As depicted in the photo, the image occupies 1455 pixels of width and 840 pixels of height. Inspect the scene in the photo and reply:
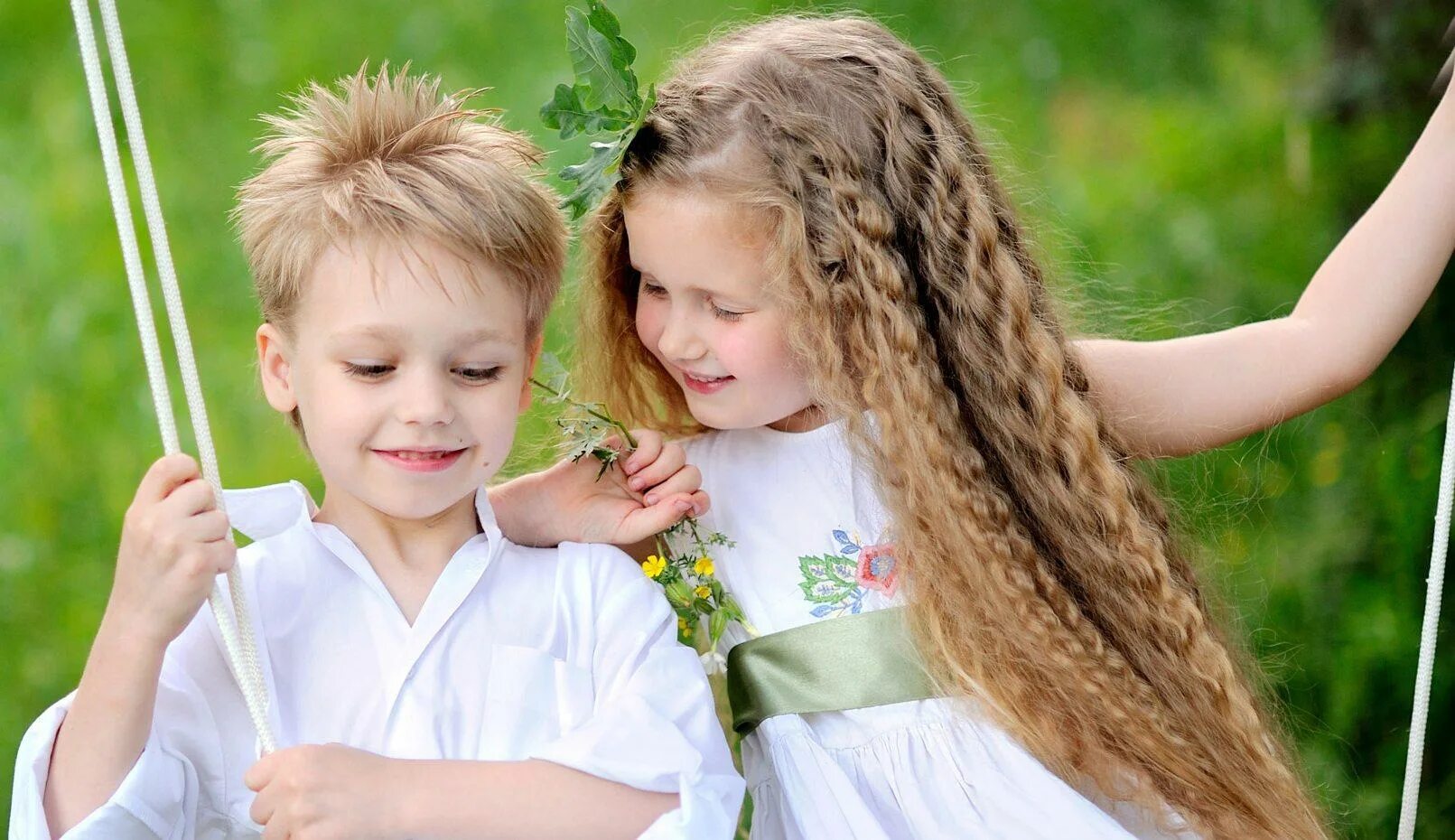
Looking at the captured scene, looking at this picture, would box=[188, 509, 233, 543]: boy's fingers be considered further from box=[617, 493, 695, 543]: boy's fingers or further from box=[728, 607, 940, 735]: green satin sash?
box=[728, 607, 940, 735]: green satin sash

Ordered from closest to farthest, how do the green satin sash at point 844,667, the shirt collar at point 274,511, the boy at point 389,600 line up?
the boy at point 389,600 < the shirt collar at point 274,511 < the green satin sash at point 844,667

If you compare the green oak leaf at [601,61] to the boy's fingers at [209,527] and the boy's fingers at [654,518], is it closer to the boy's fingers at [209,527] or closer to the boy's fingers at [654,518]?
the boy's fingers at [654,518]

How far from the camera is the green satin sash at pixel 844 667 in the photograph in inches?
72.9

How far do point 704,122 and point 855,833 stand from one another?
2.84ft

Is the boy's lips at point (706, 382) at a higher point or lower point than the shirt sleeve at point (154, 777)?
higher

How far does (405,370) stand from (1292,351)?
118 cm

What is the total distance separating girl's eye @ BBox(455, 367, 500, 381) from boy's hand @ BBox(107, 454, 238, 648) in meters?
0.29

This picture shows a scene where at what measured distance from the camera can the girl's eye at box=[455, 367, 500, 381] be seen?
1.66 metres

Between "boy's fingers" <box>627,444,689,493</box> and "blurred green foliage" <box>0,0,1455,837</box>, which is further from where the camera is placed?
"blurred green foliage" <box>0,0,1455,837</box>

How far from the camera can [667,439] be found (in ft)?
7.00

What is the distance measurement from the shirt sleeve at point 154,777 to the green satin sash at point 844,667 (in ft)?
2.15

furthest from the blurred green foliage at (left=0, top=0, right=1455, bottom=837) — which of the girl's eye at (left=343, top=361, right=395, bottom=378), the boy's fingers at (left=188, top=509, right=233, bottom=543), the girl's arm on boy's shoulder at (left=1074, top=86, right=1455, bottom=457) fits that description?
the boy's fingers at (left=188, top=509, right=233, bottom=543)

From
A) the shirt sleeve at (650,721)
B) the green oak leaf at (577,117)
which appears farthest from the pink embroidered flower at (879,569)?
the green oak leaf at (577,117)

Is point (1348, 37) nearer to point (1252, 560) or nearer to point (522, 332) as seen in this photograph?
point (1252, 560)
